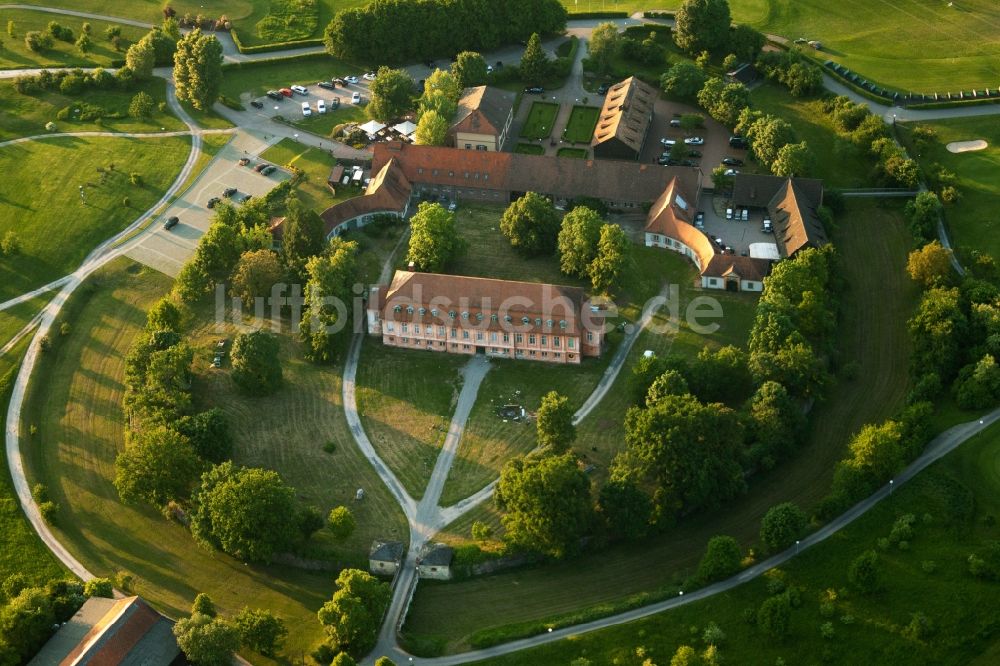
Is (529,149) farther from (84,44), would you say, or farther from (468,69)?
(84,44)

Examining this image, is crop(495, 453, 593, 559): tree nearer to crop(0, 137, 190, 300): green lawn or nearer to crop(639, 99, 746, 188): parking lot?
crop(639, 99, 746, 188): parking lot

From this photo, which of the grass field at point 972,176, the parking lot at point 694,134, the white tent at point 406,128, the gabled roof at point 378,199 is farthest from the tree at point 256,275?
the grass field at point 972,176

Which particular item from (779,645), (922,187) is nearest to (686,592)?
(779,645)

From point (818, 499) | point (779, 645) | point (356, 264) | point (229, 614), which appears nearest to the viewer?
point (779, 645)

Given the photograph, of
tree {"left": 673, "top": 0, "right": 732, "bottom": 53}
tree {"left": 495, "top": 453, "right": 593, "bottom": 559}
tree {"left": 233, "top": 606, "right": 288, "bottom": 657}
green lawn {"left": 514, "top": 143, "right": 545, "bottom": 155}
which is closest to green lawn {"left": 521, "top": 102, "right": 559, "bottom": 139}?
green lawn {"left": 514, "top": 143, "right": 545, "bottom": 155}

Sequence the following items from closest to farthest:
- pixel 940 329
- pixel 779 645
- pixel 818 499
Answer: pixel 779 645
pixel 818 499
pixel 940 329

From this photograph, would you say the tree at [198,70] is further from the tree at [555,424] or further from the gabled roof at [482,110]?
the tree at [555,424]

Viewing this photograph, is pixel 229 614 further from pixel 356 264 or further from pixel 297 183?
pixel 297 183
